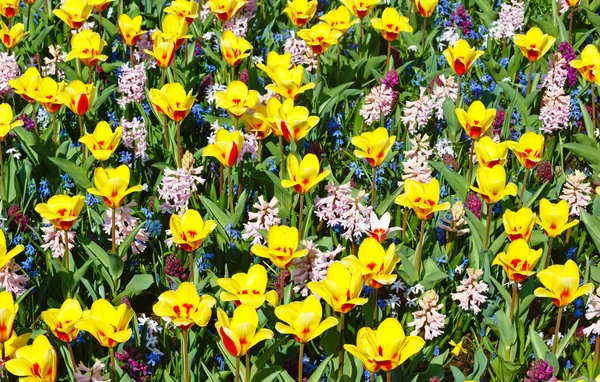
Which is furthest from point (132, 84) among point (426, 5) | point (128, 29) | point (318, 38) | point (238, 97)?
point (426, 5)

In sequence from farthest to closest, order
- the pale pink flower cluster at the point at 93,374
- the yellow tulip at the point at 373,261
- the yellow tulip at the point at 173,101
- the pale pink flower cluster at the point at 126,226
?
the yellow tulip at the point at 173,101 → the pale pink flower cluster at the point at 126,226 → the yellow tulip at the point at 373,261 → the pale pink flower cluster at the point at 93,374

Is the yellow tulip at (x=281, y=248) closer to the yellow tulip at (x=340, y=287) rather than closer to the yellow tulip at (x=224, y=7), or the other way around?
the yellow tulip at (x=340, y=287)

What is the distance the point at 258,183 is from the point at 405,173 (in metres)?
0.82

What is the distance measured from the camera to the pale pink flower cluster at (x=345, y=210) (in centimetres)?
438

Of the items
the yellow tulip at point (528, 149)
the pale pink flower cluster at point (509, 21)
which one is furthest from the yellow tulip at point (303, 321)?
the pale pink flower cluster at point (509, 21)

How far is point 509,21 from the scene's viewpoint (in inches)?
251

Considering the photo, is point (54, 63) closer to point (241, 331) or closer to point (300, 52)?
point (300, 52)

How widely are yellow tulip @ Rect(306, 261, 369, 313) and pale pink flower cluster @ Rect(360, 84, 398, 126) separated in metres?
2.12

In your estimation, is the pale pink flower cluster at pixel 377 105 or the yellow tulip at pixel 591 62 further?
the pale pink flower cluster at pixel 377 105

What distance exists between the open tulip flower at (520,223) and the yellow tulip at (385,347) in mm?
960

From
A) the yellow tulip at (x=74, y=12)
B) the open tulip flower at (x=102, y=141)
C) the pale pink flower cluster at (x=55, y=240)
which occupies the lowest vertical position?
the pale pink flower cluster at (x=55, y=240)

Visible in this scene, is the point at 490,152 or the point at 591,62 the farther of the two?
the point at 591,62

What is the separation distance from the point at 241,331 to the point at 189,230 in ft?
2.67

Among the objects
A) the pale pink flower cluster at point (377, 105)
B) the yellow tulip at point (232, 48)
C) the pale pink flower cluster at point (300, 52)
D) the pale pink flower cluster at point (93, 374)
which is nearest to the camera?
the pale pink flower cluster at point (93, 374)
